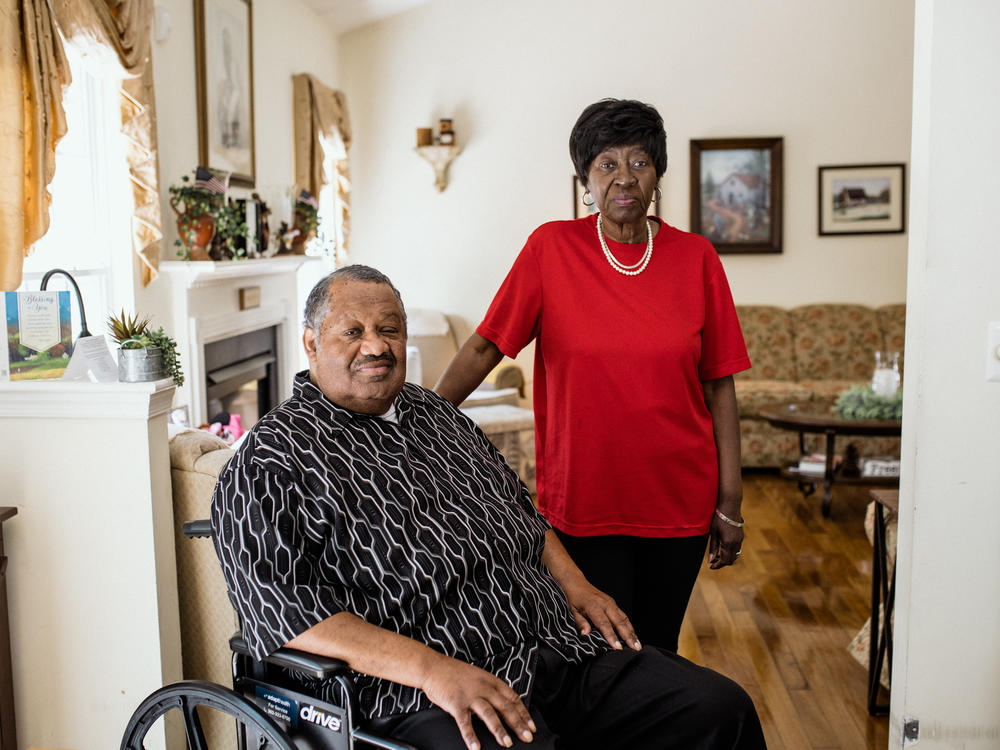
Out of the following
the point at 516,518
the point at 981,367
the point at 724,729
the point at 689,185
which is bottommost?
the point at 724,729

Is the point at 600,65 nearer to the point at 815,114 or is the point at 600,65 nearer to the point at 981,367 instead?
the point at 815,114

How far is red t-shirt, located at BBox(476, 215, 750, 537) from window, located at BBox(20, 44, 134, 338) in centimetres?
203

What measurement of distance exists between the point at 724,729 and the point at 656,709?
0.12 meters

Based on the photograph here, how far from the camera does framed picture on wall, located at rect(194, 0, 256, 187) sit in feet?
13.4

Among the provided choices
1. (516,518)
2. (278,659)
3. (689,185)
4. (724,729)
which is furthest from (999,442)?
(689,185)

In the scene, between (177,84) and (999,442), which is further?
(177,84)

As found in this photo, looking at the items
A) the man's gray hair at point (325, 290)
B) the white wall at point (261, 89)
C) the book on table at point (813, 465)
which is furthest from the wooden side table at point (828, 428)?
the man's gray hair at point (325, 290)

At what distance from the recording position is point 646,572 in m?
1.91

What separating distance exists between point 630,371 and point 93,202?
241cm

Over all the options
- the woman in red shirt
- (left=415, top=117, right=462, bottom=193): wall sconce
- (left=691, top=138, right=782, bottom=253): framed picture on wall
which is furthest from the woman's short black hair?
(left=415, top=117, right=462, bottom=193): wall sconce

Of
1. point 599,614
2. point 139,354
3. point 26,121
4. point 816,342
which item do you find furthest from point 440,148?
point 599,614

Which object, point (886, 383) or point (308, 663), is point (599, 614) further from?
point (886, 383)

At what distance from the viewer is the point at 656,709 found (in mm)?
1594

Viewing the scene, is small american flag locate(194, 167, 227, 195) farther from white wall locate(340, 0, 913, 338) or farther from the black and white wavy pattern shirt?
white wall locate(340, 0, 913, 338)
